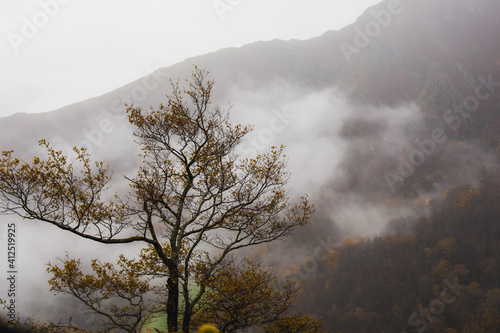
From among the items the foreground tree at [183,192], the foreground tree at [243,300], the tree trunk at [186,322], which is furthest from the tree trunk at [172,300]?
the foreground tree at [243,300]

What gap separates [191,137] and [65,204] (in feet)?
17.8

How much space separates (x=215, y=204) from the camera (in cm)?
1280

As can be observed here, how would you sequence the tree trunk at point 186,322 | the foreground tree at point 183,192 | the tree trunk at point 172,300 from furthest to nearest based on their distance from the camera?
1. the tree trunk at point 186,322
2. the tree trunk at point 172,300
3. the foreground tree at point 183,192

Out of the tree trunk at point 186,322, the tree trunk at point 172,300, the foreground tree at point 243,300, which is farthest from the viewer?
the foreground tree at point 243,300

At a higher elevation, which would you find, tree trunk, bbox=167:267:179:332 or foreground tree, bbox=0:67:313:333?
foreground tree, bbox=0:67:313:333

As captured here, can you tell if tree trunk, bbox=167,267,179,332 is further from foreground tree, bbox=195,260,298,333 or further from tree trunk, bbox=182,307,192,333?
foreground tree, bbox=195,260,298,333

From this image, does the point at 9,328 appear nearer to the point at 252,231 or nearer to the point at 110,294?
the point at 252,231

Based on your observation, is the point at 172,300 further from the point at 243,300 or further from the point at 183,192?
the point at 183,192

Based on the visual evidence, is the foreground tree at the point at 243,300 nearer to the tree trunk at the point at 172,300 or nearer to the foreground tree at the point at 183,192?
the foreground tree at the point at 183,192

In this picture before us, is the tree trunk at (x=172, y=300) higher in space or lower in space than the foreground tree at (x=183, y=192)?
lower

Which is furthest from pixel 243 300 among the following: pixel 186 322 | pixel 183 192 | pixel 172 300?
pixel 183 192

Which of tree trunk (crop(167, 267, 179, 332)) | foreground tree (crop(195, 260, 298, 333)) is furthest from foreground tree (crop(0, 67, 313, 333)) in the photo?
foreground tree (crop(195, 260, 298, 333))

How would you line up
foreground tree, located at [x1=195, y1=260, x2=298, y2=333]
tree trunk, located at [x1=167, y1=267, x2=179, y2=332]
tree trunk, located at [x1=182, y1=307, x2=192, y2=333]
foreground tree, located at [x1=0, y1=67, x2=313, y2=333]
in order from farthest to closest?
foreground tree, located at [x1=195, y1=260, x2=298, y2=333]
tree trunk, located at [x1=182, y1=307, x2=192, y2=333]
tree trunk, located at [x1=167, y1=267, x2=179, y2=332]
foreground tree, located at [x1=0, y1=67, x2=313, y2=333]

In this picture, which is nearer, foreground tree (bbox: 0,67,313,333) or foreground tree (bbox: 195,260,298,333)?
foreground tree (bbox: 0,67,313,333)
